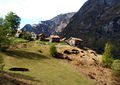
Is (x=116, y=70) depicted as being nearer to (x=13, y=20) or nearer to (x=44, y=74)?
(x=44, y=74)

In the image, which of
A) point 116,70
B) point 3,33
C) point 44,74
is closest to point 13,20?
point 3,33

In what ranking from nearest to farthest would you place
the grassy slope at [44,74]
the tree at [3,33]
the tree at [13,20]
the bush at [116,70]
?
1. the grassy slope at [44,74]
2. the tree at [3,33]
3. the bush at [116,70]
4. the tree at [13,20]

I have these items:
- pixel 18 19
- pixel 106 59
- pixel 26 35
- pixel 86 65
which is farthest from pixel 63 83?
pixel 26 35

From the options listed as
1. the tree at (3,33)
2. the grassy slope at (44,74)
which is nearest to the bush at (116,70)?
the grassy slope at (44,74)

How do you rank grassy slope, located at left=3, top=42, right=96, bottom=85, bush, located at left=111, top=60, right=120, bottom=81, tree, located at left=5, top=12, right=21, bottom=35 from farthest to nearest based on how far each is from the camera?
tree, located at left=5, top=12, right=21, bottom=35 → bush, located at left=111, top=60, right=120, bottom=81 → grassy slope, located at left=3, top=42, right=96, bottom=85

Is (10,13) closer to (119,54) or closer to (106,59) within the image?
(106,59)

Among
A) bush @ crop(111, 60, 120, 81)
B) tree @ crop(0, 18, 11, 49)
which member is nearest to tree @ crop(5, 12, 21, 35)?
tree @ crop(0, 18, 11, 49)

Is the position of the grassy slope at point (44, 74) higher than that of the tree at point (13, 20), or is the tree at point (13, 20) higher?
the tree at point (13, 20)

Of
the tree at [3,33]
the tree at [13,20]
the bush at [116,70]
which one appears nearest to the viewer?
the tree at [3,33]

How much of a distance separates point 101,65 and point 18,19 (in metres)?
54.0

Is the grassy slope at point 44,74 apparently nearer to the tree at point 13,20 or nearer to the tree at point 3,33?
the tree at point 3,33

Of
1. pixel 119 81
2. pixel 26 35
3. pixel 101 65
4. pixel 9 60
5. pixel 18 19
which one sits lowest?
pixel 119 81

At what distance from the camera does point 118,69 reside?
62.7 m

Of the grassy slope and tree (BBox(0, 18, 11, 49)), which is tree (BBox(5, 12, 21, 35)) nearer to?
tree (BBox(0, 18, 11, 49))
